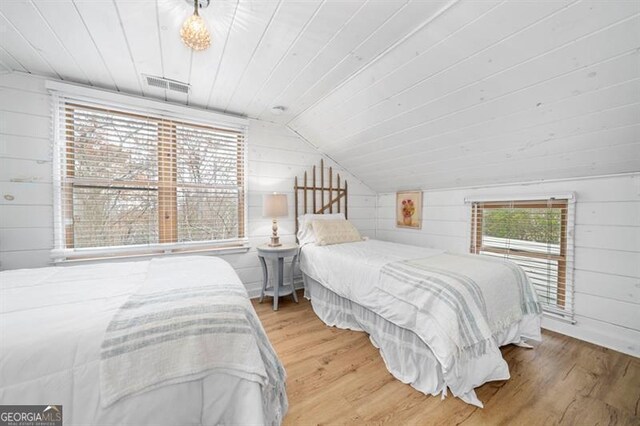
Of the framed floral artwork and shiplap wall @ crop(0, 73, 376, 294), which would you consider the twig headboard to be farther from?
shiplap wall @ crop(0, 73, 376, 294)

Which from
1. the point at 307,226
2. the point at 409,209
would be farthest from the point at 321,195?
the point at 409,209

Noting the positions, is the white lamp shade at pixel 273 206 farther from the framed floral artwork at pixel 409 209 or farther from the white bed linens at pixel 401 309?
the framed floral artwork at pixel 409 209

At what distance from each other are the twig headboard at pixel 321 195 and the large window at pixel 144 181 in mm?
780

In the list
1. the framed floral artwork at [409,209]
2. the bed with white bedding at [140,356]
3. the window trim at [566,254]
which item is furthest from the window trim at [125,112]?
the window trim at [566,254]

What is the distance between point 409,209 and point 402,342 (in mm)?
2188

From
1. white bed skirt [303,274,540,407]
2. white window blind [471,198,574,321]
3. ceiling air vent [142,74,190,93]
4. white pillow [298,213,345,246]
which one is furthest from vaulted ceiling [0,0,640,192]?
white bed skirt [303,274,540,407]

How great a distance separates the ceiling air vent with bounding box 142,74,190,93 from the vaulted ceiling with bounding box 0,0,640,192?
0.23ft

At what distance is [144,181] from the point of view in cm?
254

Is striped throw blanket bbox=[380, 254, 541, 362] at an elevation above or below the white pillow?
below

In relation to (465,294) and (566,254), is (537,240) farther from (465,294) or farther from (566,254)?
(465,294)

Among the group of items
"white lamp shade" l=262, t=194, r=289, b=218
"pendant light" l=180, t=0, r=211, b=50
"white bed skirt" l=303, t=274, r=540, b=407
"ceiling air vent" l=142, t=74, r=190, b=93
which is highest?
"ceiling air vent" l=142, t=74, r=190, b=93

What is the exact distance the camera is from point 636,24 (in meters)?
1.22

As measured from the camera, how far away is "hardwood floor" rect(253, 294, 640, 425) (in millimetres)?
1391

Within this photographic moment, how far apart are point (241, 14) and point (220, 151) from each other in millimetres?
1713
